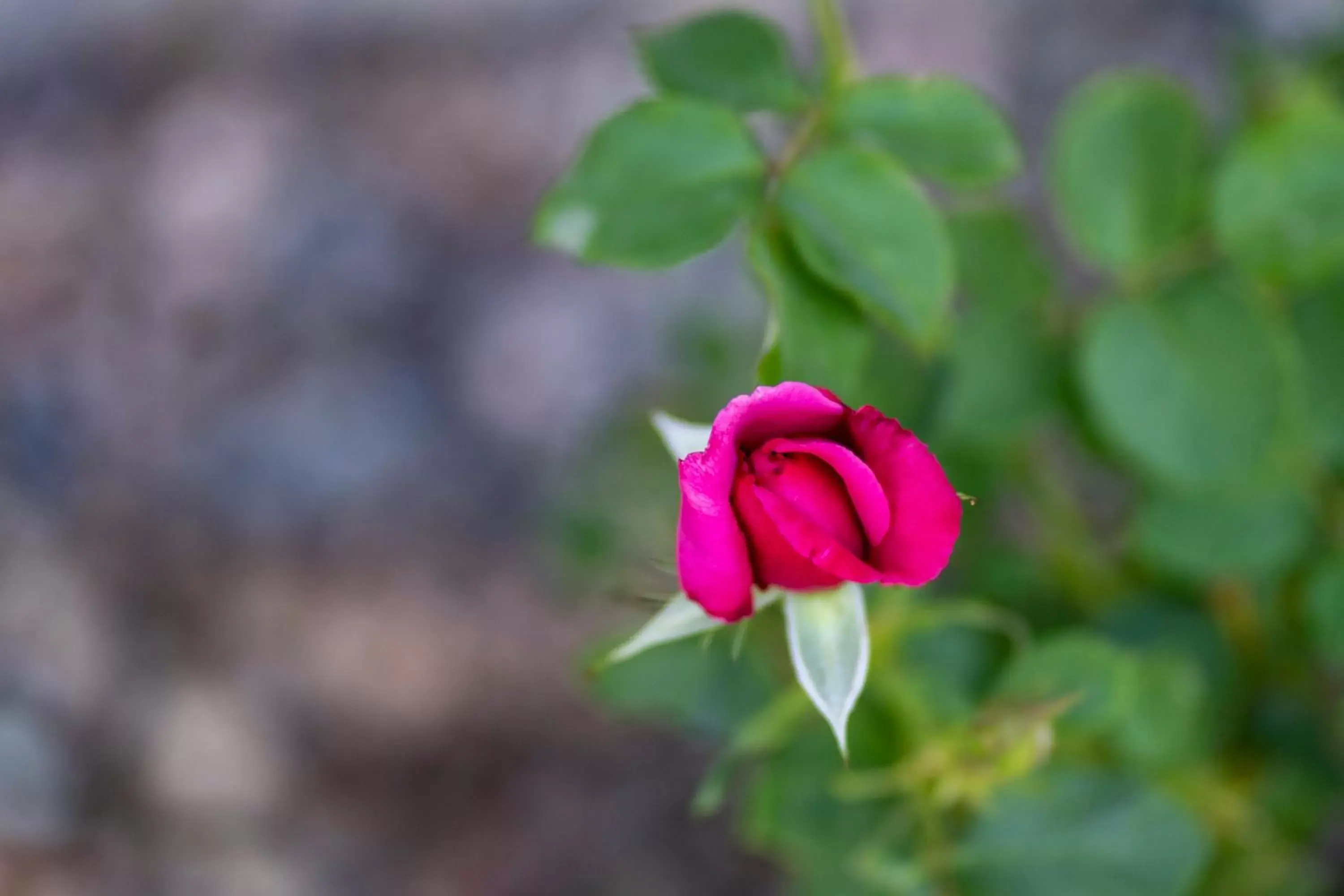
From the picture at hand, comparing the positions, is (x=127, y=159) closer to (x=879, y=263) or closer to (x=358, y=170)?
(x=358, y=170)

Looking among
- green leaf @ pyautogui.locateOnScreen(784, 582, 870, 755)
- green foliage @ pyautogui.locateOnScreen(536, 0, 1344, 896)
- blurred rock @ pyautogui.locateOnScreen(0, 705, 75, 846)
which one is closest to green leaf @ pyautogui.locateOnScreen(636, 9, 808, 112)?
green foliage @ pyautogui.locateOnScreen(536, 0, 1344, 896)

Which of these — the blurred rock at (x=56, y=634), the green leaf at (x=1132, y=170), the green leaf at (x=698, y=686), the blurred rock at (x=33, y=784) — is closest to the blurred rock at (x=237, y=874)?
the blurred rock at (x=33, y=784)

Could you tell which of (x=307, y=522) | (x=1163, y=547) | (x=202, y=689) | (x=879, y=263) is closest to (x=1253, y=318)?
(x=1163, y=547)

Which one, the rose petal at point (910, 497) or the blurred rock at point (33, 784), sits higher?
the rose petal at point (910, 497)

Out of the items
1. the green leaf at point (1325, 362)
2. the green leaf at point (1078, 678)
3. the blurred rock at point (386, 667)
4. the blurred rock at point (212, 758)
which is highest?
the green leaf at point (1325, 362)

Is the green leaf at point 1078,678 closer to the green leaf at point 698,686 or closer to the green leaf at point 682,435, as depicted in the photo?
the green leaf at point 698,686

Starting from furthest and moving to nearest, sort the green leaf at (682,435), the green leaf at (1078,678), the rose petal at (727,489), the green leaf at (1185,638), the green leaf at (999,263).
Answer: the green leaf at (1185,638) < the green leaf at (999,263) < the green leaf at (1078,678) < the green leaf at (682,435) < the rose petal at (727,489)
